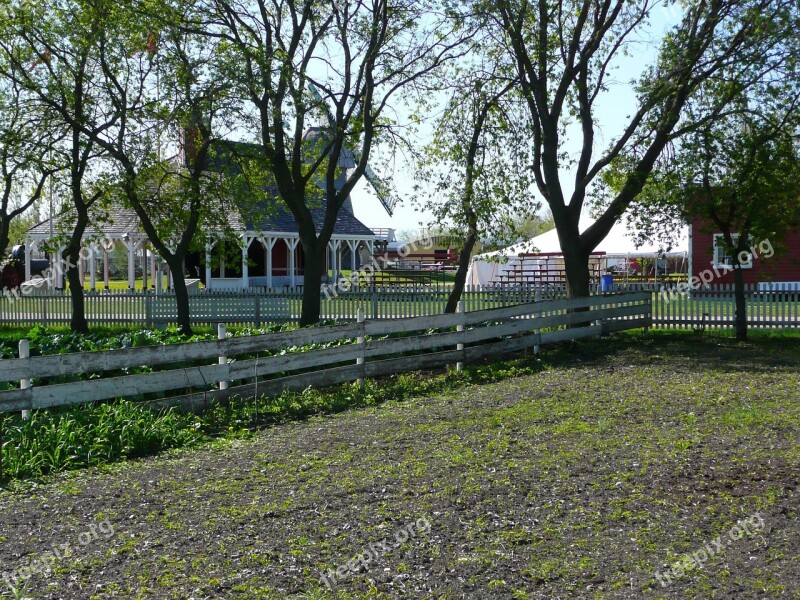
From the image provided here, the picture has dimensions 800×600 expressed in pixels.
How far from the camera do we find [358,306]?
67.4ft

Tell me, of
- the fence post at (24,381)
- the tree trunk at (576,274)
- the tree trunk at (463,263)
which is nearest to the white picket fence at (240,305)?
the tree trunk at (463,263)

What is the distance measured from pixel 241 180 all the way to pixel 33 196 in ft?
25.0

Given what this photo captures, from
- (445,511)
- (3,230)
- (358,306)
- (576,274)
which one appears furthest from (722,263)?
(445,511)

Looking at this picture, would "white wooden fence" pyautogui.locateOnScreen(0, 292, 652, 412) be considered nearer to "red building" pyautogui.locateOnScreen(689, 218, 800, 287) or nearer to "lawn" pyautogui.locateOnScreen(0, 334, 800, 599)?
"lawn" pyautogui.locateOnScreen(0, 334, 800, 599)

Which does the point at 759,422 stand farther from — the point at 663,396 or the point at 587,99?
the point at 587,99

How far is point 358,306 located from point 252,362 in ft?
31.4

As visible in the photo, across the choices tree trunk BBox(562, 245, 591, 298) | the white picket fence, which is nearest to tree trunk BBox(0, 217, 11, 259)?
the white picket fence

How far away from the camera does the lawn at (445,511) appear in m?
5.03

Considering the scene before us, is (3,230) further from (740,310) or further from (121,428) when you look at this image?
(740,310)

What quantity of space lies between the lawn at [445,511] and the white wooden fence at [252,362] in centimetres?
111

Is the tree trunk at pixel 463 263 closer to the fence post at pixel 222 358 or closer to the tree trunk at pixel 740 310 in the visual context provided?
the tree trunk at pixel 740 310

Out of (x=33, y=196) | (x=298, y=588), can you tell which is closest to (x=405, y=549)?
(x=298, y=588)

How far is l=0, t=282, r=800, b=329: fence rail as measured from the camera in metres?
22.1

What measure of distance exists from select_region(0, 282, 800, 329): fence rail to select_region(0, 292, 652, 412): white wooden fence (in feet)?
16.4
